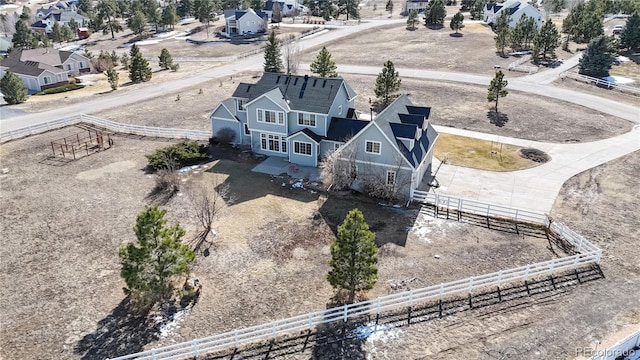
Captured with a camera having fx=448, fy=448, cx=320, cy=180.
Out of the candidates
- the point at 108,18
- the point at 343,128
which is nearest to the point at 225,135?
the point at 343,128

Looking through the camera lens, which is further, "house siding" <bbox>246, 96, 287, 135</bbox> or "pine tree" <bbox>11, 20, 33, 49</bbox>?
"pine tree" <bbox>11, 20, 33, 49</bbox>

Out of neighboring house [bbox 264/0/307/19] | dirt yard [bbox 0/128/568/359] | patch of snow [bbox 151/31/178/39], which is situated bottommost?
dirt yard [bbox 0/128/568/359]

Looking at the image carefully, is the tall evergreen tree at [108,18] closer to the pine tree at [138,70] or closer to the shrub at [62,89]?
the shrub at [62,89]

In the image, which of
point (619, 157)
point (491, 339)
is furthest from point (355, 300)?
point (619, 157)

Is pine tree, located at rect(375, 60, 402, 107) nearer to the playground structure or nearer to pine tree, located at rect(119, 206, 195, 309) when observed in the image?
the playground structure

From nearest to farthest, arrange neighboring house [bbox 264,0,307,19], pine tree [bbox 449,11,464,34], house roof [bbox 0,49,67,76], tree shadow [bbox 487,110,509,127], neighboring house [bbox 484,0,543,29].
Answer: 1. tree shadow [bbox 487,110,509,127]
2. house roof [bbox 0,49,67,76]
3. neighboring house [bbox 484,0,543,29]
4. pine tree [bbox 449,11,464,34]
5. neighboring house [bbox 264,0,307,19]

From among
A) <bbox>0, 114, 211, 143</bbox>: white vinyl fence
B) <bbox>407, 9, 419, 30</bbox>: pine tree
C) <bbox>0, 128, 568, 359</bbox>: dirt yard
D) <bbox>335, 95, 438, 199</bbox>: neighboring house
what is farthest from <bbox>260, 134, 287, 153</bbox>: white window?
<bbox>407, 9, 419, 30</bbox>: pine tree
